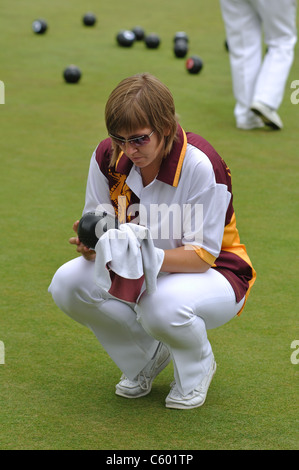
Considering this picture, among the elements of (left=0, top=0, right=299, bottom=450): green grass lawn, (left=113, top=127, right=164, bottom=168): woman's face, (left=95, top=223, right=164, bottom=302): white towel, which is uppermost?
(left=113, top=127, right=164, bottom=168): woman's face

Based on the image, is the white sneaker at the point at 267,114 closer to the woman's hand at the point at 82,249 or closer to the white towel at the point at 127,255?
the woman's hand at the point at 82,249

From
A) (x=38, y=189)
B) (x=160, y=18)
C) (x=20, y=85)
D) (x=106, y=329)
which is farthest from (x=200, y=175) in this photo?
(x=160, y=18)

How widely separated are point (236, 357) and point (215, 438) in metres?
0.66

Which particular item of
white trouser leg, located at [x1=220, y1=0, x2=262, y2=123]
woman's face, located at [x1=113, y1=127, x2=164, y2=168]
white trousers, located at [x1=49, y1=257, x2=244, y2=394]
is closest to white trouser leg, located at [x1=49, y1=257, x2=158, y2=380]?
white trousers, located at [x1=49, y1=257, x2=244, y2=394]

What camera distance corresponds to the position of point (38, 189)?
17.7ft

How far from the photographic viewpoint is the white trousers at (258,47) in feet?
22.2

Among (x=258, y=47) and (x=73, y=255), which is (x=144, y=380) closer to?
(x=73, y=255)

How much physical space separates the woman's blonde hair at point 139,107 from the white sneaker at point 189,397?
904 millimetres

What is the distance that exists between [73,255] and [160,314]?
1749 mm

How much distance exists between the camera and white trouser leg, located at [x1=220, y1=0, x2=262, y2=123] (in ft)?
22.5

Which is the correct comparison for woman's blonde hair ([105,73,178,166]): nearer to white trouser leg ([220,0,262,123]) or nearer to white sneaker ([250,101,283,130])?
white sneaker ([250,101,283,130])

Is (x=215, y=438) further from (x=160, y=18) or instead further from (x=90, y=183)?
(x=160, y=18)

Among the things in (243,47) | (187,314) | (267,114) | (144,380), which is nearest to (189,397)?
(144,380)

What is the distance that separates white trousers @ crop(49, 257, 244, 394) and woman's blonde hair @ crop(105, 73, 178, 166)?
0.50 meters
